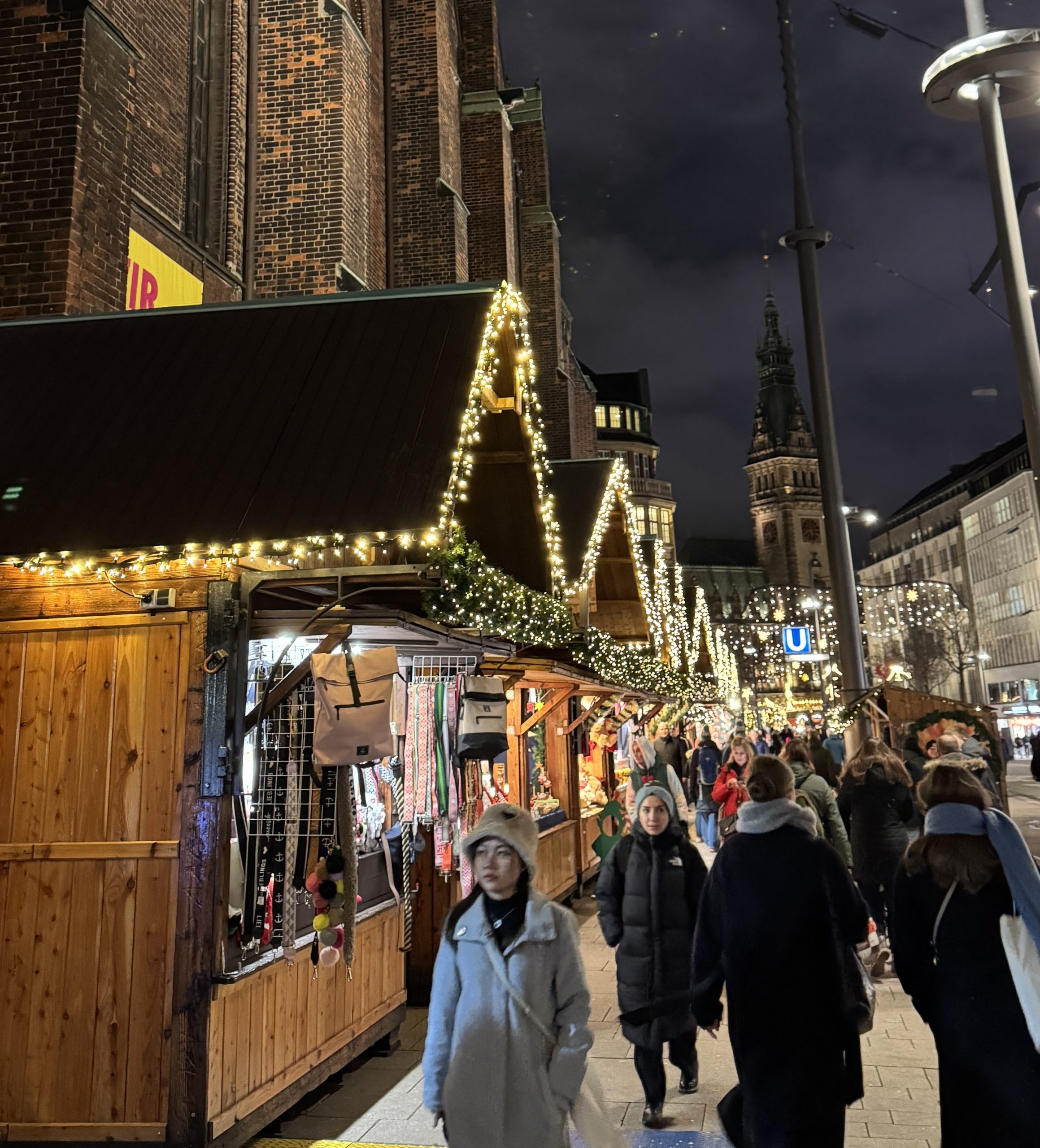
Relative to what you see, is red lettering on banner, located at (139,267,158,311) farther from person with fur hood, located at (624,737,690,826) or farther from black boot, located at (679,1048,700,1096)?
black boot, located at (679,1048,700,1096)

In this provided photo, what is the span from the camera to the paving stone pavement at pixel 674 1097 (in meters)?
5.11

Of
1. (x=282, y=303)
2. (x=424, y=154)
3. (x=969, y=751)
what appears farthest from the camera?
(x=424, y=154)

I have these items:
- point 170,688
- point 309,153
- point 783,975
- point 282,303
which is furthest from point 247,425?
point 309,153

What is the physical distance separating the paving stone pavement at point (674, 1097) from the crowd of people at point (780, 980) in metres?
1.13

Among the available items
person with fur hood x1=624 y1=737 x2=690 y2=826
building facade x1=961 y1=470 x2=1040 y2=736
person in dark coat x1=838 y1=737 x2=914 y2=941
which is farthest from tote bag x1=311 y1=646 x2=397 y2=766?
building facade x1=961 y1=470 x2=1040 y2=736

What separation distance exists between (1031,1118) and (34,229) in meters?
9.02

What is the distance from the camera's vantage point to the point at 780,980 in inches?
153

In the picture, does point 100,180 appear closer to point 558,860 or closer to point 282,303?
point 282,303

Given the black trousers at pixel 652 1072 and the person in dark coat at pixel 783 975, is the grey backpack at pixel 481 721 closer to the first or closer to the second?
the black trousers at pixel 652 1072

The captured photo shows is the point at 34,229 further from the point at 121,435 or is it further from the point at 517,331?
the point at 517,331

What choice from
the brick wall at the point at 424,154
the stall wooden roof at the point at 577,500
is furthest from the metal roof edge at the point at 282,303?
the brick wall at the point at 424,154

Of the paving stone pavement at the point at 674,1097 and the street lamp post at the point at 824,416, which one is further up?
→ the street lamp post at the point at 824,416

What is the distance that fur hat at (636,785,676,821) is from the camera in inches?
219

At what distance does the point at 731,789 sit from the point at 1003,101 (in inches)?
310
